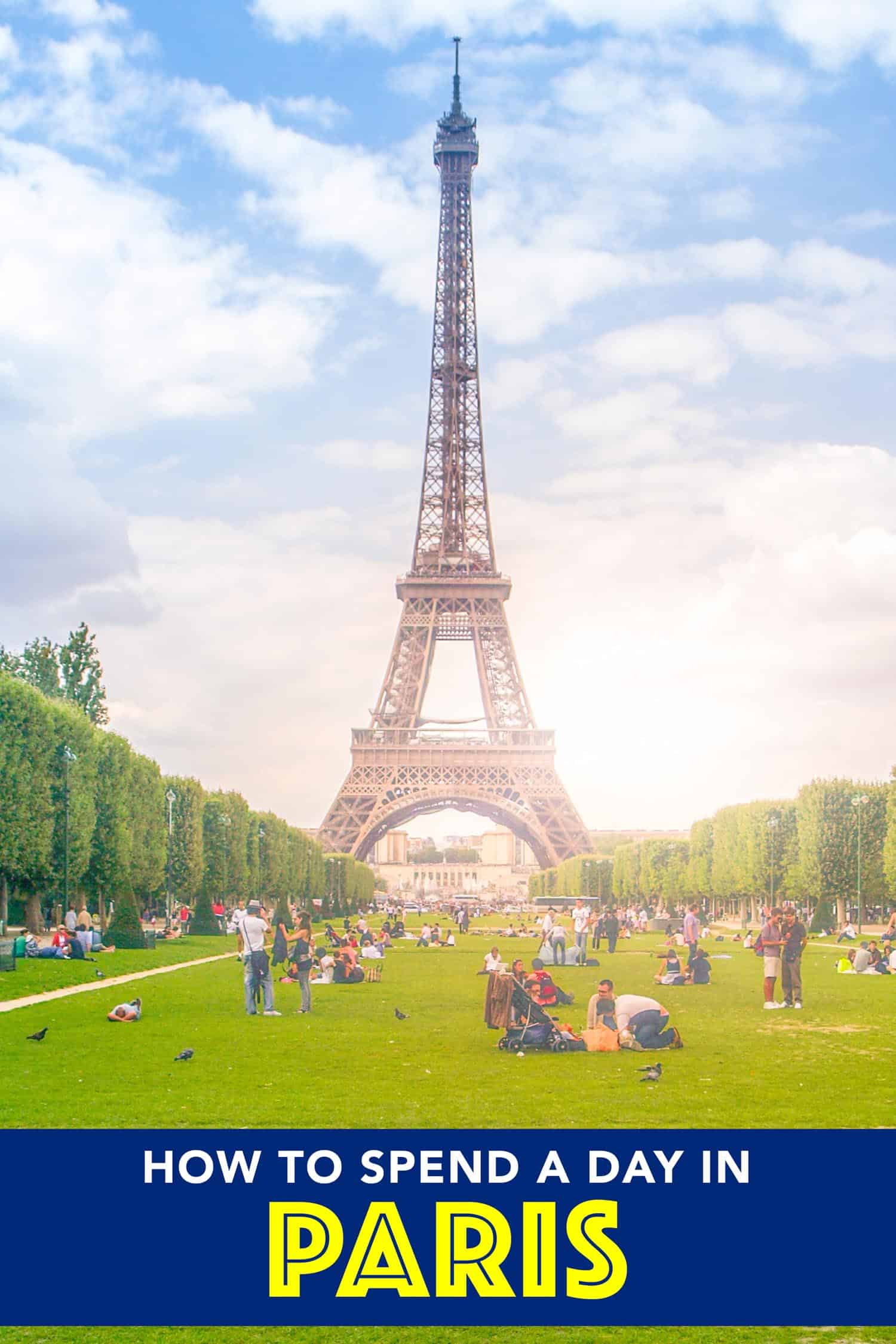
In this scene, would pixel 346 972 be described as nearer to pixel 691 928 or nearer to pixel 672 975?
pixel 672 975

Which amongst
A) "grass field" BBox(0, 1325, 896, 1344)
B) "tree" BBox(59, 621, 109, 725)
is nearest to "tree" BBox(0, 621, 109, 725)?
"tree" BBox(59, 621, 109, 725)

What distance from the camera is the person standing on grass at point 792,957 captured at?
79.0 feet

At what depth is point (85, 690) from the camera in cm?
8019

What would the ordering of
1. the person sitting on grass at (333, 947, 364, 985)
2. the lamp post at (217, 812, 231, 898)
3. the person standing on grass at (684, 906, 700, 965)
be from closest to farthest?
the person sitting on grass at (333, 947, 364, 985) < the person standing on grass at (684, 906, 700, 965) < the lamp post at (217, 812, 231, 898)

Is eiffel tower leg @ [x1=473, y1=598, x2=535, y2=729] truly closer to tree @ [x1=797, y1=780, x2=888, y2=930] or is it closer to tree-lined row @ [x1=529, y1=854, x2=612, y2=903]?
tree-lined row @ [x1=529, y1=854, x2=612, y2=903]

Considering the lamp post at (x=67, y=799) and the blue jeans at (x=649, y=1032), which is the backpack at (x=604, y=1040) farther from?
the lamp post at (x=67, y=799)

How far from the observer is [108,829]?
171 feet

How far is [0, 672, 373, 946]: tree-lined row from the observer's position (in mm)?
43469

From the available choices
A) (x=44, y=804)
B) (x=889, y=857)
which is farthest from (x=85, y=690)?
(x=889, y=857)

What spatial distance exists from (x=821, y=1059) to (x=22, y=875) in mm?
32724

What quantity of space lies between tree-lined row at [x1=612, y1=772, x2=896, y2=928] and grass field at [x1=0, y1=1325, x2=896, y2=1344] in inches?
1884

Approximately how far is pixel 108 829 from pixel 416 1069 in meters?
38.0

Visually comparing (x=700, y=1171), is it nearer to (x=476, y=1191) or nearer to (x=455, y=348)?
(x=476, y=1191)

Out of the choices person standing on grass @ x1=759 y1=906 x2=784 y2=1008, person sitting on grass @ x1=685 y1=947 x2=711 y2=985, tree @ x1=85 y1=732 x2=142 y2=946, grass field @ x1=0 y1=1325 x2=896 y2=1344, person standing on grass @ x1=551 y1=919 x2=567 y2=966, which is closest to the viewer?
grass field @ x1=0 y1=1325 x2=896 y2=1344
